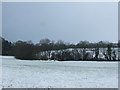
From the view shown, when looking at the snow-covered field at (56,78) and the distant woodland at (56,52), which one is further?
the distant woodland at (56,52)

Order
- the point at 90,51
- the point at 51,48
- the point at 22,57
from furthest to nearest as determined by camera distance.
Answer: the point at 51,48
the point at 90,51
the point at 22,57

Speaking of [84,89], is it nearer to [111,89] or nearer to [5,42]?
[111,89]

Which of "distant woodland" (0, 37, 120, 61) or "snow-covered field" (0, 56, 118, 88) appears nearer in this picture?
"snow-covered field" (0, 56, 118, 88)

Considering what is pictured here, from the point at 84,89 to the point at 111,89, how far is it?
136 centimetres

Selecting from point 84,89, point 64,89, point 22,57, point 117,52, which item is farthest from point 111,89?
point 117,52

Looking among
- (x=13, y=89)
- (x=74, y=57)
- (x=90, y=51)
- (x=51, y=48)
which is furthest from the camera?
(x=51, y=48)

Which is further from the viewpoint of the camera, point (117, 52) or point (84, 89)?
point (117, 52)

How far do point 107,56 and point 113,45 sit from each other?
35.4ft

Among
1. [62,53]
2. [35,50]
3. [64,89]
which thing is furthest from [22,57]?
[64,89]

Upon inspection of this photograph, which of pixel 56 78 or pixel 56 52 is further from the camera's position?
pixel 56 52

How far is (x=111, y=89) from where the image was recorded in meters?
14.3

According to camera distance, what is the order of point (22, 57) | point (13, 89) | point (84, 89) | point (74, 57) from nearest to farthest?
point (13, 89), point (84, 89), point (22, 57), point (74, 57)

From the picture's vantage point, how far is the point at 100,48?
106 metres

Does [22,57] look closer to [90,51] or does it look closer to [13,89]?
[90,51]
